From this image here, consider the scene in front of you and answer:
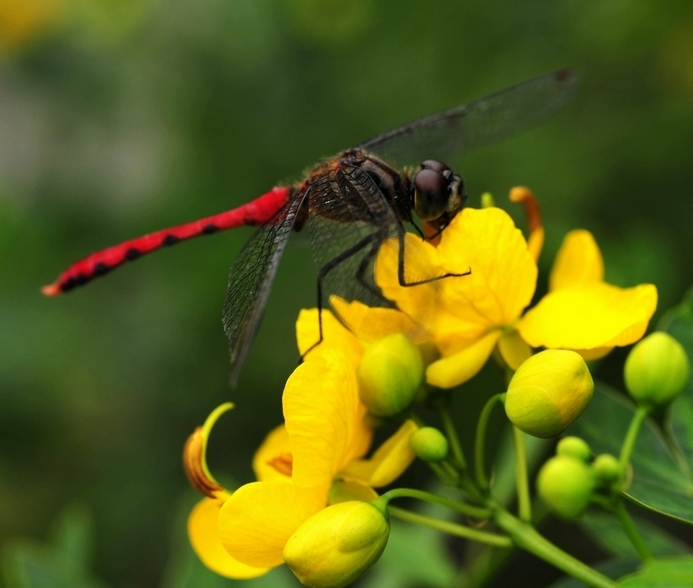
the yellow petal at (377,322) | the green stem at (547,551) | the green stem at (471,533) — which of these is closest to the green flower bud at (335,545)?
the green stem at (471,533)

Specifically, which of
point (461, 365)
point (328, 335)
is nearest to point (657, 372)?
point (461, 365)

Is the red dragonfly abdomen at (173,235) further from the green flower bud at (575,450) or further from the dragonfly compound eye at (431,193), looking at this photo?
the green flower bud at (575,450)

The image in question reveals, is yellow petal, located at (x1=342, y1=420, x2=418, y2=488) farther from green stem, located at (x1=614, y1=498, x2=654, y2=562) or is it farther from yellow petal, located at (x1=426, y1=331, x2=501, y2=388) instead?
green stem, located at (x1=614, y1=498, x2=654, y2=562)

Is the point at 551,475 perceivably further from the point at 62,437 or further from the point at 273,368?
the point at 62,437

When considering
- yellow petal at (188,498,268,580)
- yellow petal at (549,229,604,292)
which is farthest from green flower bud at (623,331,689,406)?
yellow petal at (188,498,268,580)

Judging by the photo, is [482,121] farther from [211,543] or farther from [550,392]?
[211,543]

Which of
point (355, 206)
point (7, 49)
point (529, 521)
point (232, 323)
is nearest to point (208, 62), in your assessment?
point (7, 49)
